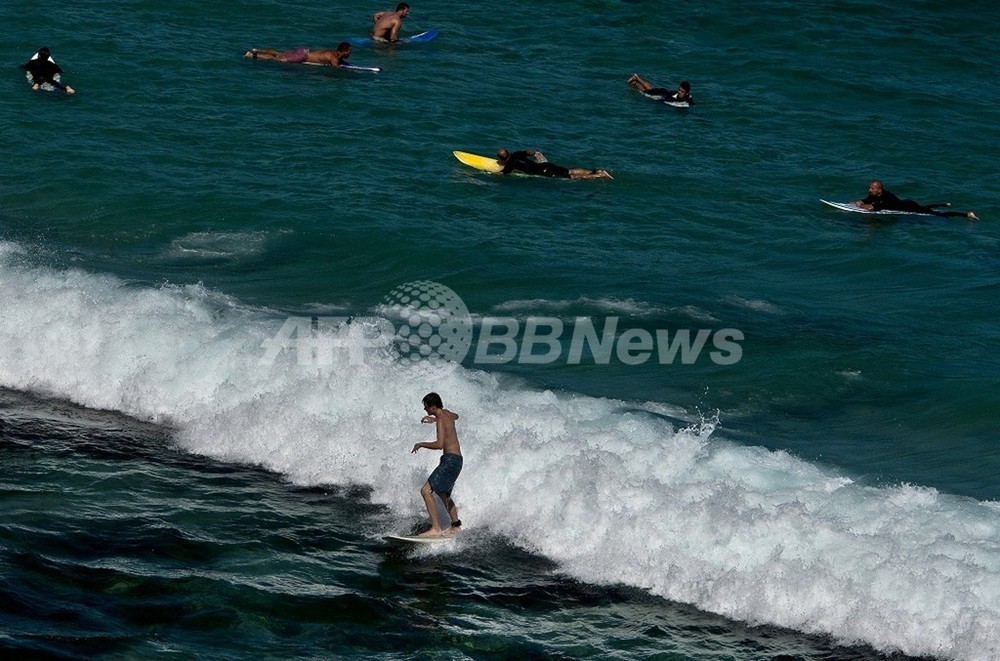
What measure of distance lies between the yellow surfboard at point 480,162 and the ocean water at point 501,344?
16.7 inches

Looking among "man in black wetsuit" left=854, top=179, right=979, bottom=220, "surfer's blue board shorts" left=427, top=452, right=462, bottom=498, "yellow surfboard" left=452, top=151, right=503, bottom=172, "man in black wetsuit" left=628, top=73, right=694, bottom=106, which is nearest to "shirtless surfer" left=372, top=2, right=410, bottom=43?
"man in black wetsuit" left=628, top=73, right=694, bottom=106

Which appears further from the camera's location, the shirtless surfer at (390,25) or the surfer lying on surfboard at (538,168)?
the shirtless surfer at (390,25)

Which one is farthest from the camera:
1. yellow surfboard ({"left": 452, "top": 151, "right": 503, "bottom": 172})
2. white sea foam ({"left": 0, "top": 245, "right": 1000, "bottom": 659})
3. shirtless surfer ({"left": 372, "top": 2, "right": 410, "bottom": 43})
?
shirtless surfer ({"left": 372, "top": 2, "right": 410, "bottom": 43})

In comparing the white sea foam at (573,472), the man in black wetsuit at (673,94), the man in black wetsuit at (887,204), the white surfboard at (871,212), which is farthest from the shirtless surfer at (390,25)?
the white sea foam at (573,472)

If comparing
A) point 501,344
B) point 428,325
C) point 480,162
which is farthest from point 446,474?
point 480,162

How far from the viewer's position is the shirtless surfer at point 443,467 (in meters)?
14.4

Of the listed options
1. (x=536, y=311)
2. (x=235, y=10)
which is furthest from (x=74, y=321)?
(x=235, y=10)

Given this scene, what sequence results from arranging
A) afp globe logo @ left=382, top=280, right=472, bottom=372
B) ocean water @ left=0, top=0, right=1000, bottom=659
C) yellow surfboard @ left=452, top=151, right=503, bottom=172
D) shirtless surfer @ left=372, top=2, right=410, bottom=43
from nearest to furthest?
1. ocean water @ left=0, top=0, right=1000, bottom=659
2. afp globe logo @ left=382, top=280, right=472, bottom=372
3. yellow surfboard @ left=452, top=151, right=503, bottom=172
4. shirtless surfer @ left=372, top=2, right=410, bottom=43

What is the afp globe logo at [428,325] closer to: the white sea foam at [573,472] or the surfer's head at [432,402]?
the white sea foam at [573,472]

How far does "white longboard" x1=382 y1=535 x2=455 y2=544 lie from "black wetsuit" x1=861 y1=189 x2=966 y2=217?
46.4ft

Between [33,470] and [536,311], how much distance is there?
328 inches

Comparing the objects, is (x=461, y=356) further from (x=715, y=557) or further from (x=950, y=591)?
(x=950, y=591)

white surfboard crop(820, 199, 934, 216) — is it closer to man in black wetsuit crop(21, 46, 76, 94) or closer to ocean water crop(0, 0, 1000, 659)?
ocean water crop(0, 0, 1000, 659)

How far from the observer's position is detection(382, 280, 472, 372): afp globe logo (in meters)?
19.1
